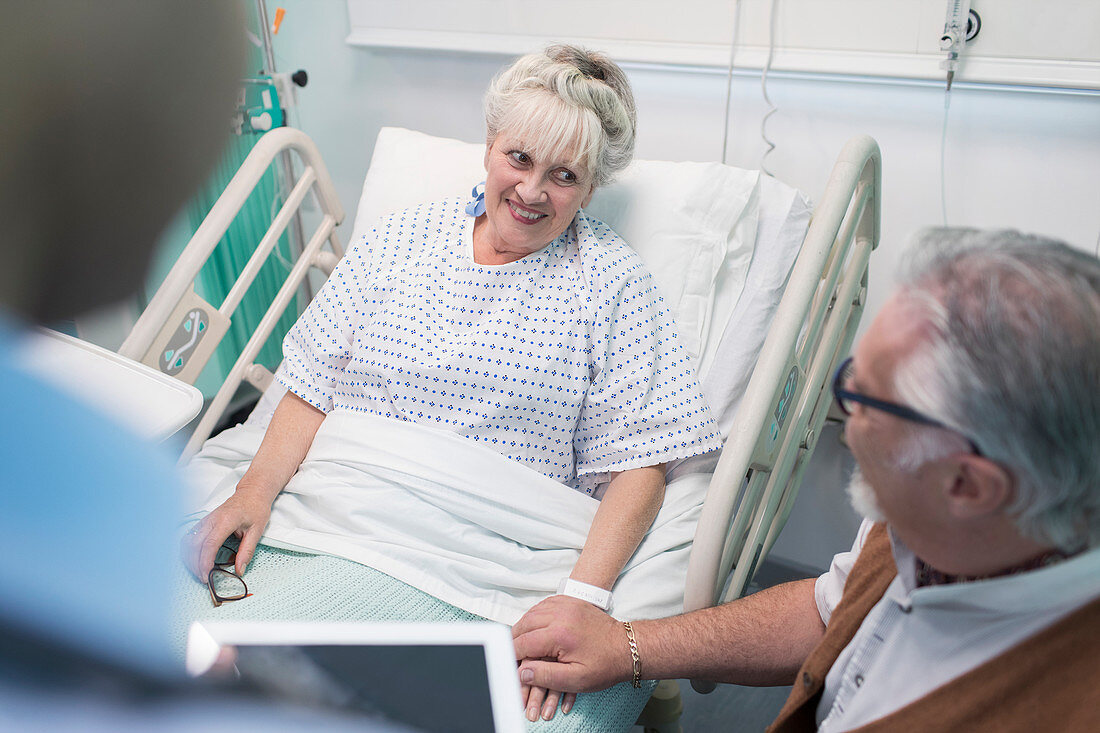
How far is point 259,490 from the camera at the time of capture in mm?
1619

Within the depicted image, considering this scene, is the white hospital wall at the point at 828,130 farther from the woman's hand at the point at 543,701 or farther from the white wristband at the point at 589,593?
the woman's hand at the point at 543,701

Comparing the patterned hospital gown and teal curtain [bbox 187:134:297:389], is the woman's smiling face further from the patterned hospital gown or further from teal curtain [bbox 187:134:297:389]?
teal curtain [bbox 187:134:297:389]

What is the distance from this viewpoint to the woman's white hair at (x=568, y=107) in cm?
166

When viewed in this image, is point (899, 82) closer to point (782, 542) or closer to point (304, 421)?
point (782, 542)

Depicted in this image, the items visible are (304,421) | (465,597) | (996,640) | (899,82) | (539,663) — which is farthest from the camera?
(899,82)

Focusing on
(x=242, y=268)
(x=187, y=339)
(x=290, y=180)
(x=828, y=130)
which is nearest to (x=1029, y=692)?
(x=828, y=130)

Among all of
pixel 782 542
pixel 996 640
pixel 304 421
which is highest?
pixel 996 640

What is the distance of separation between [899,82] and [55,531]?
6.64 feet

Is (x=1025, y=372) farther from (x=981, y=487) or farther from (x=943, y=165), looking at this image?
(x=943, y=165)

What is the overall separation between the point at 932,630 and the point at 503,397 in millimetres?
858

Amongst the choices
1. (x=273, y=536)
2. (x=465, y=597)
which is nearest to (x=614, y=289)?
(x=465, y=597)

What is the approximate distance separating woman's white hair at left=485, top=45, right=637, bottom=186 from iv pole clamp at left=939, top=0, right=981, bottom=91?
67 cm

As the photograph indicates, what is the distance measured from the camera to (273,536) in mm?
1555

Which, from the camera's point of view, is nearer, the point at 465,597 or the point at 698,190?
the point at 465,597
